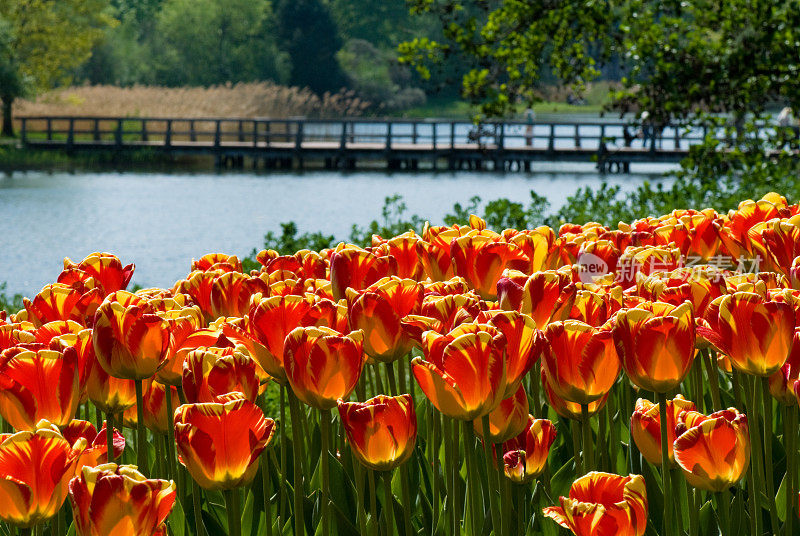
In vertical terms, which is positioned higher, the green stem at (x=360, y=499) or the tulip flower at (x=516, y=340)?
the tulip flower at (x=516, y=340)

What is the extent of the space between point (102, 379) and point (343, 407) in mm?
507

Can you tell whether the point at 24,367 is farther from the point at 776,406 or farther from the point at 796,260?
the point at 776,406

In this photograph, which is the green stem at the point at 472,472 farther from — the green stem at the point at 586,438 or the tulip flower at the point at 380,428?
the green stem at the point at 586,438

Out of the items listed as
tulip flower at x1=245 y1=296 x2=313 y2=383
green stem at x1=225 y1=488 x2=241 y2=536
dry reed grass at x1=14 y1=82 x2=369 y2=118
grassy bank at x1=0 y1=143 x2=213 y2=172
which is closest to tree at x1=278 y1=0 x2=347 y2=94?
dry reed grass at x1=14 y1=82 x2=369 y2=118

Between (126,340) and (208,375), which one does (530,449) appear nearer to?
(208,375)

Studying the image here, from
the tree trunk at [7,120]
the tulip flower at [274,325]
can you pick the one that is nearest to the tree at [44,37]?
the tree trunk at [7,120]

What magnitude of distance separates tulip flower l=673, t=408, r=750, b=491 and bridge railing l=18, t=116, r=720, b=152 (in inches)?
887

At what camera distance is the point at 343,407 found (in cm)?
136

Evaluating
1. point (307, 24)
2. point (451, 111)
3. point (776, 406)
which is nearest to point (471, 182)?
point (776, 406)

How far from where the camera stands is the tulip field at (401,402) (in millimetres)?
1285

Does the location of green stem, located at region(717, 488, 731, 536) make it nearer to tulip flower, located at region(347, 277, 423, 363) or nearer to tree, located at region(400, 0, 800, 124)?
tulip flower, located at region(347, 277, 423, 363)

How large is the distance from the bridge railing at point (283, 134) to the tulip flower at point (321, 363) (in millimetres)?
22495

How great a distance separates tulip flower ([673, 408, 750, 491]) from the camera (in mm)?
1347

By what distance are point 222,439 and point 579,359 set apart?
1.82 ft
